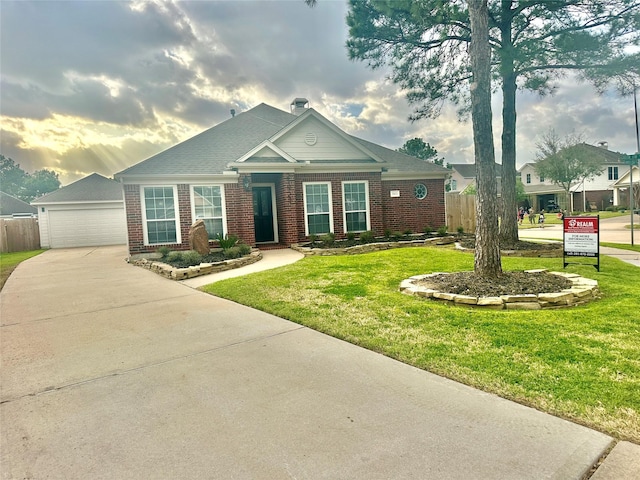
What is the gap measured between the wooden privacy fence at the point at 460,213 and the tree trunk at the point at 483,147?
11.8 metres

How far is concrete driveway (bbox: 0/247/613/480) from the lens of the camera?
2.08m

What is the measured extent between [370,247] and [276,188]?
4.39 meters

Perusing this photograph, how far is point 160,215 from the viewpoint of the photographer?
12344 millimetres

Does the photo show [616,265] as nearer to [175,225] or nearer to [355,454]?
[355,454]

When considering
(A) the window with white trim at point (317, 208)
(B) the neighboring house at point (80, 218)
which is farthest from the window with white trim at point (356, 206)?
(B) the neighboring house at point (80, 218)

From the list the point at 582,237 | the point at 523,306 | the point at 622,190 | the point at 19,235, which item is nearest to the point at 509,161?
the point at 582,237

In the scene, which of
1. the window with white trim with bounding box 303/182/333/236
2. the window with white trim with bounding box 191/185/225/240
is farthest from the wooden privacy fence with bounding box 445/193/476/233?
the window with white trim with bounding box 191/185/225/240

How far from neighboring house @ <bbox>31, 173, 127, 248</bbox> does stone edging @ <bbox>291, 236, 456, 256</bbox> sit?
13.8 metres

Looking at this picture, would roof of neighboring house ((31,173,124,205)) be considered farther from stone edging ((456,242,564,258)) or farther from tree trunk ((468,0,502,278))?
tree trunk ((468,0,502,278))

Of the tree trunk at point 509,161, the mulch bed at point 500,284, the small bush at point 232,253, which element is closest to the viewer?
the mulch bed at point 500,284

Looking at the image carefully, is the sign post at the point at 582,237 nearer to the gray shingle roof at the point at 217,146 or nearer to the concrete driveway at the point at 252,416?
the concrete driveway at the point at 252,416

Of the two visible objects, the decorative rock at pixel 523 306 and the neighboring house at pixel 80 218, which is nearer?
the decorative rock at pixel 523 306

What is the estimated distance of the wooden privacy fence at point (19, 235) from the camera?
19.7 metres

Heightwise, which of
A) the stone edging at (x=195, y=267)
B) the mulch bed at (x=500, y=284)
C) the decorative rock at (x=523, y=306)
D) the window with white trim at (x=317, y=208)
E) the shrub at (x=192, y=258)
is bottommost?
the decorative rock at (x=523, y=306)
